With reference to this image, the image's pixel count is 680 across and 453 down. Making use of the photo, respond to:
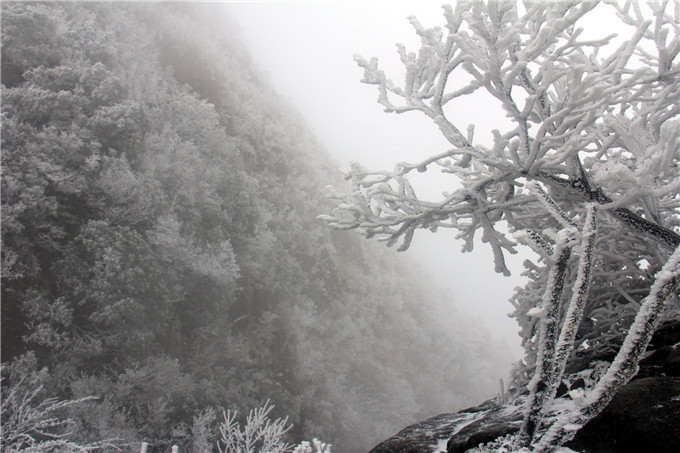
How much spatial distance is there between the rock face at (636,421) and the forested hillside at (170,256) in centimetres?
500

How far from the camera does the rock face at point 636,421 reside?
77.3 inches

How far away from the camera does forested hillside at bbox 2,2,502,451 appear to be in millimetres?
6598

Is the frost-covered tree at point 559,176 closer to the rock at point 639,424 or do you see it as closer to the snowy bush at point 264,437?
the rock at point 639,424

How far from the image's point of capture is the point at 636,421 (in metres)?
2.06

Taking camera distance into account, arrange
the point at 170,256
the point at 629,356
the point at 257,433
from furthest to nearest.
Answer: the point at 170,256, the point at 257,433, the point at 629,356

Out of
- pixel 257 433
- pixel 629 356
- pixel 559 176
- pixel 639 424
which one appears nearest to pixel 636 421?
pixel 639 424

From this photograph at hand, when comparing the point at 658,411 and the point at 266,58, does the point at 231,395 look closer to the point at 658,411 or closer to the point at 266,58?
the point at 658,411

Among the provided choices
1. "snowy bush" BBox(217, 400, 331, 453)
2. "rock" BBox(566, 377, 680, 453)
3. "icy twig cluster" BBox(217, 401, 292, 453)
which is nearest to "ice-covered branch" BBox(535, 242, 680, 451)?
"rock" BBox(566, 377, 680, 453)

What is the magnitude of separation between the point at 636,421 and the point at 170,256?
816 centimetres

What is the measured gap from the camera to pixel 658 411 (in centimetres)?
205

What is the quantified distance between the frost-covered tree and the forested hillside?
213 inches

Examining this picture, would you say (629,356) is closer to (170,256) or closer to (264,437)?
(264,437)

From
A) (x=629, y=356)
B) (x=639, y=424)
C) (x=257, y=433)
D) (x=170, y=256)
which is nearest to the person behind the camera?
(x=629, y=356)

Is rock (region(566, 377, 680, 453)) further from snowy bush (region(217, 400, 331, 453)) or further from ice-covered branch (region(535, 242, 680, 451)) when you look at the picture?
snowy bush (region(217, 400, 331, 453))
